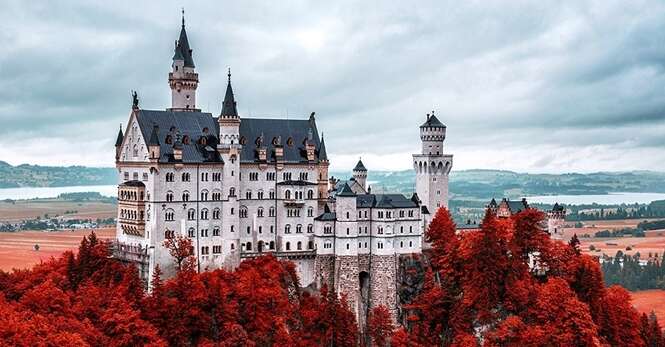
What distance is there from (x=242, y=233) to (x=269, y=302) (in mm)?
12854

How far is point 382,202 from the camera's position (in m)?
105

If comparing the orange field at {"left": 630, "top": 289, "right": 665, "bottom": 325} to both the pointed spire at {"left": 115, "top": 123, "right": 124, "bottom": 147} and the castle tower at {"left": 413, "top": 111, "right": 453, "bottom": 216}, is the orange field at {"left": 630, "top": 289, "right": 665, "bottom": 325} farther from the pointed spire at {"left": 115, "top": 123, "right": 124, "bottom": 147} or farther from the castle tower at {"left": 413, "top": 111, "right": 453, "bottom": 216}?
the pointed spire at {"left": 115, "top": 123, "right": 124, "bottom": 147}

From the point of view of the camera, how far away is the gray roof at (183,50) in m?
106

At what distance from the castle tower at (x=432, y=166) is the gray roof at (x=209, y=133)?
1617cm

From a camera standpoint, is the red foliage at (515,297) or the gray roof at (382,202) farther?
the gray roof at (382,202)

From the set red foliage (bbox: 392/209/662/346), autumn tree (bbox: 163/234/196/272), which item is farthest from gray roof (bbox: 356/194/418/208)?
autumn tree (bbox: 163/234/196/272)

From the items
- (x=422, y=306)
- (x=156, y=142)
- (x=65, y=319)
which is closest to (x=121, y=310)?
(x=65, y=319)

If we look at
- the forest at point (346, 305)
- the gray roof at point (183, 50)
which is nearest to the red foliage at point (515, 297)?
the forest at point (346, 305)

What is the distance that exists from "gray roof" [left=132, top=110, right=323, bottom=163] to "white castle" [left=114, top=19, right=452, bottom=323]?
0.13m

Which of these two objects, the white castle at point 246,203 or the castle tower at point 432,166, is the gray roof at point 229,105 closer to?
the white castle at point 246,203

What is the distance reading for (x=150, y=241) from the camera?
93.6 meters

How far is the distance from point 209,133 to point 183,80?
943 cm

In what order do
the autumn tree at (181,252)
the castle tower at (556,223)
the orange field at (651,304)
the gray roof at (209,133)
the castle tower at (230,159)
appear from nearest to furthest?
the autumn tree at (181,252) < the gray roof at (209,133) < the castle tower at (230,159) < the castle tower at (556,223) < the orange field at (651,304)

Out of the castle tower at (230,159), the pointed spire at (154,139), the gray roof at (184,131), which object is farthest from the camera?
the castle tower at (230,159)
